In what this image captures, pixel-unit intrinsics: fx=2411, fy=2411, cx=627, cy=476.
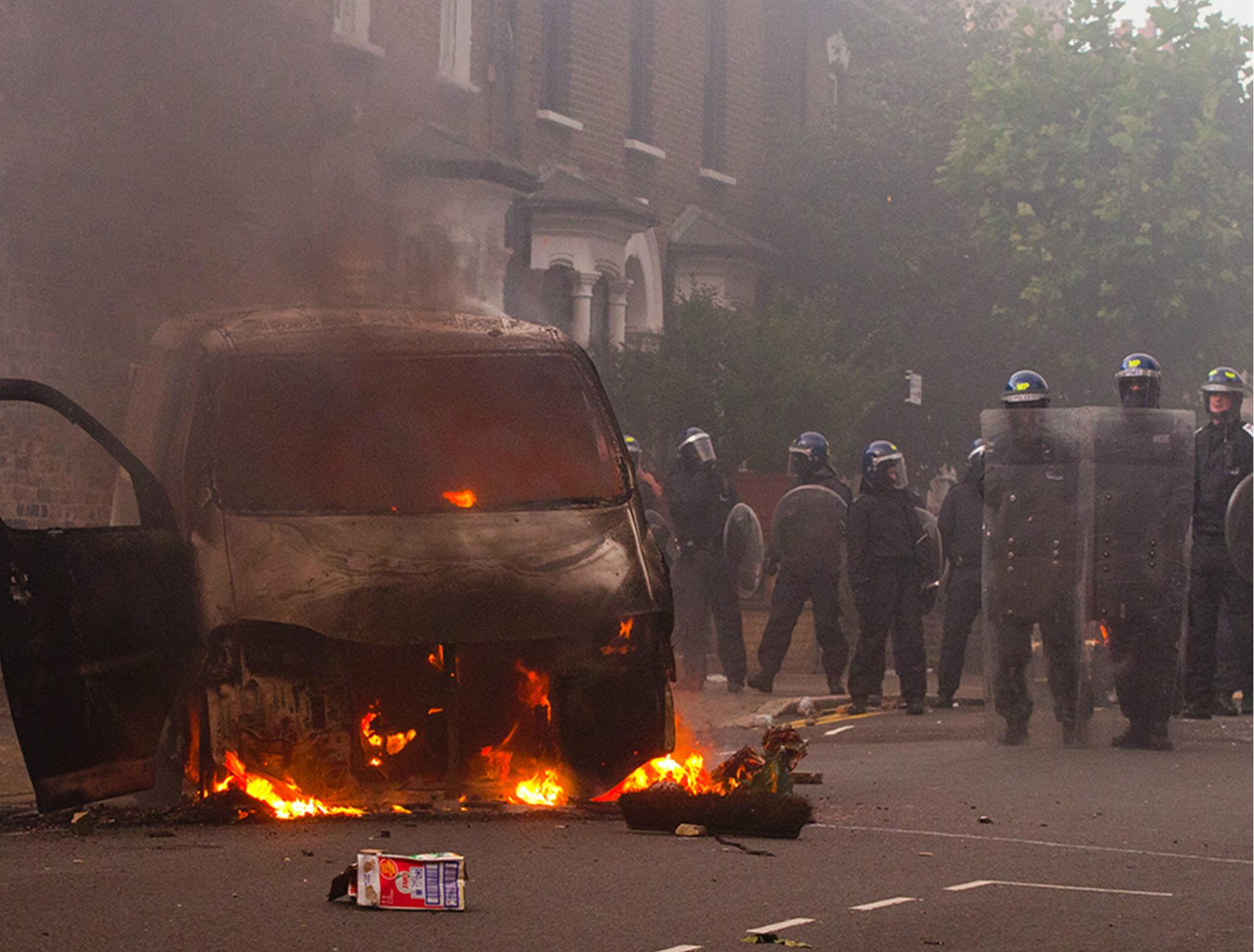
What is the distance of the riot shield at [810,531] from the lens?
54.4 feet

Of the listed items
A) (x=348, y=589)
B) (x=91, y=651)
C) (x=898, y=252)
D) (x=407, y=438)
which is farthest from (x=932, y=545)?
(x=898, y=252)

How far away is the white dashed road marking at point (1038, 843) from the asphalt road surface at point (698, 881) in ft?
0.05

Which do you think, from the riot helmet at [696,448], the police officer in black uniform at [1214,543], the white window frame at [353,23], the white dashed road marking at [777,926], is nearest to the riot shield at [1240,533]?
the police officer in black uniform at [1214,543]

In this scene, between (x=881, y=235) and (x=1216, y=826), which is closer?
(x=1216, y=826)

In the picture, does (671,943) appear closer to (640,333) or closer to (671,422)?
(671,422)

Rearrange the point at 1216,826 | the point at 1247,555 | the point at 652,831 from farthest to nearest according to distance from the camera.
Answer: the point at 1247,555 < the point at 1216,826 < the point at 652,831

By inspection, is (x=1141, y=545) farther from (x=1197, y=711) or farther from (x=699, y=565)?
(x=699, y=565)

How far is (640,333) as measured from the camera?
25.0m

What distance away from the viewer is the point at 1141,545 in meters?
12.5

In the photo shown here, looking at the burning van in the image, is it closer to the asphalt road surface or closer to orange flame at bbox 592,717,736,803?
orange flame at bbox 592,717,736,803

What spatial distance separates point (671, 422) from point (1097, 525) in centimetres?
1126

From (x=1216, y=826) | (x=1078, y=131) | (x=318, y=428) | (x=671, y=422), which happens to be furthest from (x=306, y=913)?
(x=1078, y=131)

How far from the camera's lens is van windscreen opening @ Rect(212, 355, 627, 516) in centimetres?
872

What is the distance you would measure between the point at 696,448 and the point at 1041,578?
466cm
